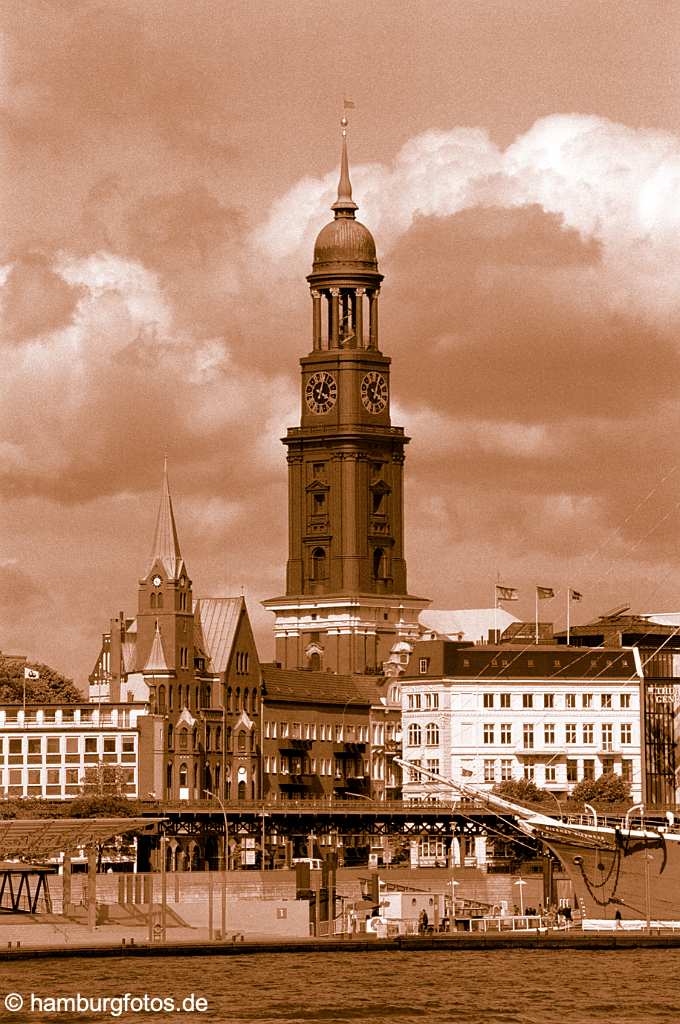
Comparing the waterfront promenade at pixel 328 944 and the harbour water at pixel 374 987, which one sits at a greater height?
the waterfront promenade at pixel 328 944

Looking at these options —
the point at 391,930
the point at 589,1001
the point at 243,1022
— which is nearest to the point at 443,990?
the point at 589,1001

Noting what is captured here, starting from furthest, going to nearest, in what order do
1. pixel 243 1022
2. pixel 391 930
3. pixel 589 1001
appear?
pixel 391 930 < pixel 589 1001 < pixel 243 1022

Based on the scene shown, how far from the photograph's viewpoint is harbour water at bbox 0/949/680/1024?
15062cm

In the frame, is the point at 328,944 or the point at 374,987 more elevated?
the point at 328,944

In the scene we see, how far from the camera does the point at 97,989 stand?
160250 millimetres

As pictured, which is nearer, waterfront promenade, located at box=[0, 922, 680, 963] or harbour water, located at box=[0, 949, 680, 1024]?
harbour water, located at box=[0, 949, 680, 1024]

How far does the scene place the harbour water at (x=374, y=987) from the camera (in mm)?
150625

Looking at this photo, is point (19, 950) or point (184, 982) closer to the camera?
point (184, 982)

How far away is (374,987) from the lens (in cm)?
16388

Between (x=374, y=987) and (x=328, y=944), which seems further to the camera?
(x=328, y=944)

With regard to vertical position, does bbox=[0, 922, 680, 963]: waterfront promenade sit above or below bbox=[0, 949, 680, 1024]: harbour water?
above

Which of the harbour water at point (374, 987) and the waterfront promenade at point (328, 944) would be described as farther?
the waterfront promenade at point (328, 944)

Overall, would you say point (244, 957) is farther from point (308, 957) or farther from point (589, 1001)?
point (589, 1001)

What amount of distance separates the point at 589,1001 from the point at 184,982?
20.1 meters
